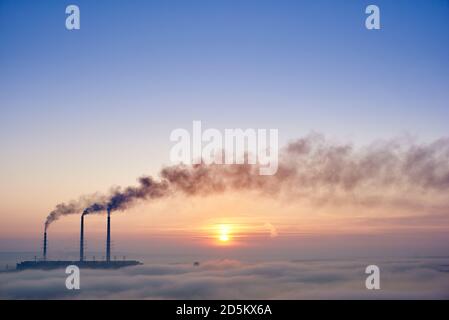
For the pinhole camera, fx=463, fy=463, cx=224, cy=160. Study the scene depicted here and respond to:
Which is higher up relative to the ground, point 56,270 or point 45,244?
point 45,244
